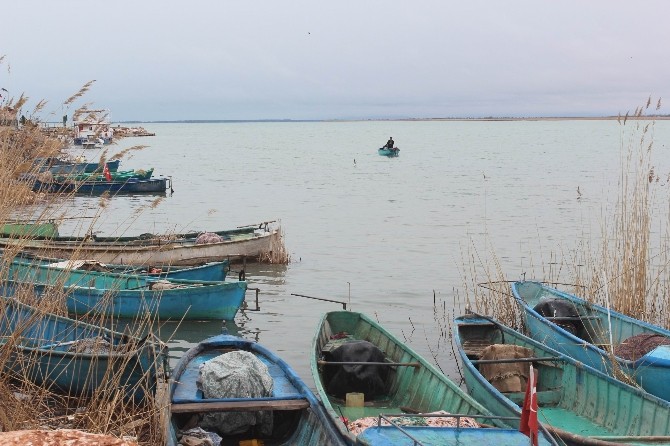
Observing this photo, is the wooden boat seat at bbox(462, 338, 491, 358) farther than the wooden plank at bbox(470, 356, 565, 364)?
Yes

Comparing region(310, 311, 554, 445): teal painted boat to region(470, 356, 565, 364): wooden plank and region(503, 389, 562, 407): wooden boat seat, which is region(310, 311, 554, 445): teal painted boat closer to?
region(470, 356, 565, 364): wooden plank

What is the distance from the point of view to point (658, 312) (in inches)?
486

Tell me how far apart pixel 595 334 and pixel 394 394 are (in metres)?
3.43

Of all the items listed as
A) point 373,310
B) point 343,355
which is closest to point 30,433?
point 343,355

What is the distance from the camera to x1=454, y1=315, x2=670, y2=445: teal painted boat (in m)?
7.72

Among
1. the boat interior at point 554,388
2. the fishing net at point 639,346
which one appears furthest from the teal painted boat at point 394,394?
the fishing net at point 639,346

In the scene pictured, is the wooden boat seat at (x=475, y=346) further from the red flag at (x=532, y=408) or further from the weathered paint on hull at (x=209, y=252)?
the weathered paint on hull at (x=209, y=252)

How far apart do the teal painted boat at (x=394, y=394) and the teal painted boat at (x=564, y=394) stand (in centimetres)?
66

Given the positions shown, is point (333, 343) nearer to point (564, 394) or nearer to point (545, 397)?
point (545, 397)

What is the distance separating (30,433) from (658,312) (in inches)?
420

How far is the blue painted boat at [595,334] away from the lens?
330 inches

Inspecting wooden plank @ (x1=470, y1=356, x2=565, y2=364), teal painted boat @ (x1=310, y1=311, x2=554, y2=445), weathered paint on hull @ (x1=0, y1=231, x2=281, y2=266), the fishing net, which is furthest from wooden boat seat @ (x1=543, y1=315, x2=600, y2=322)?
weathered paint on hull @ (x1=0, y1=231, x2=281, y2=266)

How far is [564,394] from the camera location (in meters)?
8.99

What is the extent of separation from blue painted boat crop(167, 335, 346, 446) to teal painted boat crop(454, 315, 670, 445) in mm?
2144
